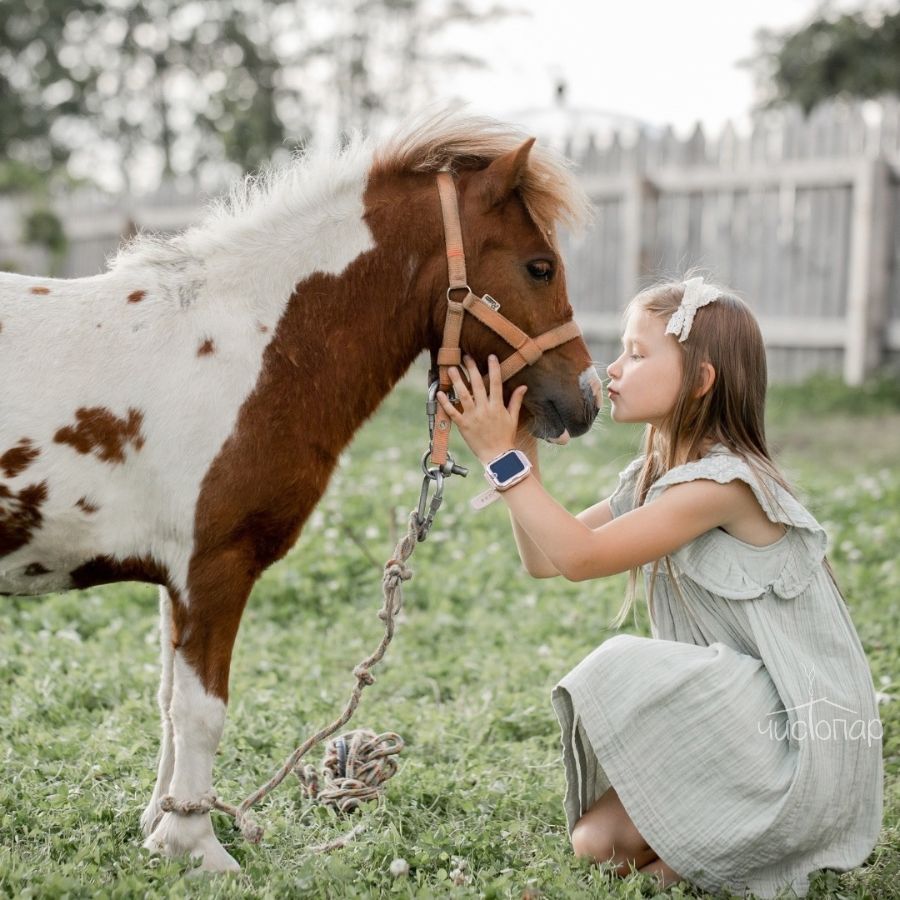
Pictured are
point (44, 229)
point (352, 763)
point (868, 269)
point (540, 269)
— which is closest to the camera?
point (540, 269)

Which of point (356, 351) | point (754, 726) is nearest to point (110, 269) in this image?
point (356, 351)

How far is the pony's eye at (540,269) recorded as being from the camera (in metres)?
2.88

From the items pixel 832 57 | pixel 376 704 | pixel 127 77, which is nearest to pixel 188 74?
pixel 127 77

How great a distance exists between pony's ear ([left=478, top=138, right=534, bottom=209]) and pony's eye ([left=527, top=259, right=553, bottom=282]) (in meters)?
0.18

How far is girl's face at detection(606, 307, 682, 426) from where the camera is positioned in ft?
9.66

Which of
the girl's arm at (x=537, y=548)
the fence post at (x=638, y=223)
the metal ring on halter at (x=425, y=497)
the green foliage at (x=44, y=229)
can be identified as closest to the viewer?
the metal ring on halter at (x=425, y=497)

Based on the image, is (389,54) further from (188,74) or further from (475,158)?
(475,158)

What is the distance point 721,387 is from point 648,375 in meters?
0.20

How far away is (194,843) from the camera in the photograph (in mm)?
2750

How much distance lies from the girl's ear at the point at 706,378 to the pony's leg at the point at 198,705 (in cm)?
130

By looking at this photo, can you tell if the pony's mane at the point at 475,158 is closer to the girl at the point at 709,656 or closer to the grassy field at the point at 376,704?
the girl at the point at 709,656

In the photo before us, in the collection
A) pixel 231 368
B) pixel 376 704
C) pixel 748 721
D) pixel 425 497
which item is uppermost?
pixel 231 368

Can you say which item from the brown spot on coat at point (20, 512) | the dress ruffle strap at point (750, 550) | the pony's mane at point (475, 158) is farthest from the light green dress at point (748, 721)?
the brown spot on coat at point (20, 512)

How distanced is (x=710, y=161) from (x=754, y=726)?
337 inches
